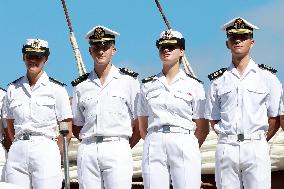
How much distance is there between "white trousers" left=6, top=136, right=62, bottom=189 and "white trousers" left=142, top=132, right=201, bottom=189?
4.02ft

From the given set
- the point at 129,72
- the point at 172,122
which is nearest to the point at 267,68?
the point at 172,122

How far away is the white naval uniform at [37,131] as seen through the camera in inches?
348

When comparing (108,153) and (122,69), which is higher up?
(122,69)

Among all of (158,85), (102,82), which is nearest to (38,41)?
(102,82)

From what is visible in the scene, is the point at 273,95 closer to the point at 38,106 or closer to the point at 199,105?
the point at 199,105

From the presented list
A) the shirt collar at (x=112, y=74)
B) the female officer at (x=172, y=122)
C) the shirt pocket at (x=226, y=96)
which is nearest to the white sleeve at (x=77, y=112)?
the shirt collar at (x=112, y=74)

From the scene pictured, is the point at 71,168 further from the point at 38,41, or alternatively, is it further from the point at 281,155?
the point at 38,41

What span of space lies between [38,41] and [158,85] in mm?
1561

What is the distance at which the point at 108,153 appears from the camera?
841 cm

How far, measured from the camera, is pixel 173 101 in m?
8.48

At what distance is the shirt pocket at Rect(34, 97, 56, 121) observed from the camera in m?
8.95

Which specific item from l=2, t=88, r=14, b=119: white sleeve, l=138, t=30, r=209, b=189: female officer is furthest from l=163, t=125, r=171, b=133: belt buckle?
l=2, t=88, r=14, b=119: white sleeve

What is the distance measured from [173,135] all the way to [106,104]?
87cm

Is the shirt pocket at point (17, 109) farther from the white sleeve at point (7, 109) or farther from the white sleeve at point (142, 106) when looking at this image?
the white sleeve at point (142, 106)
